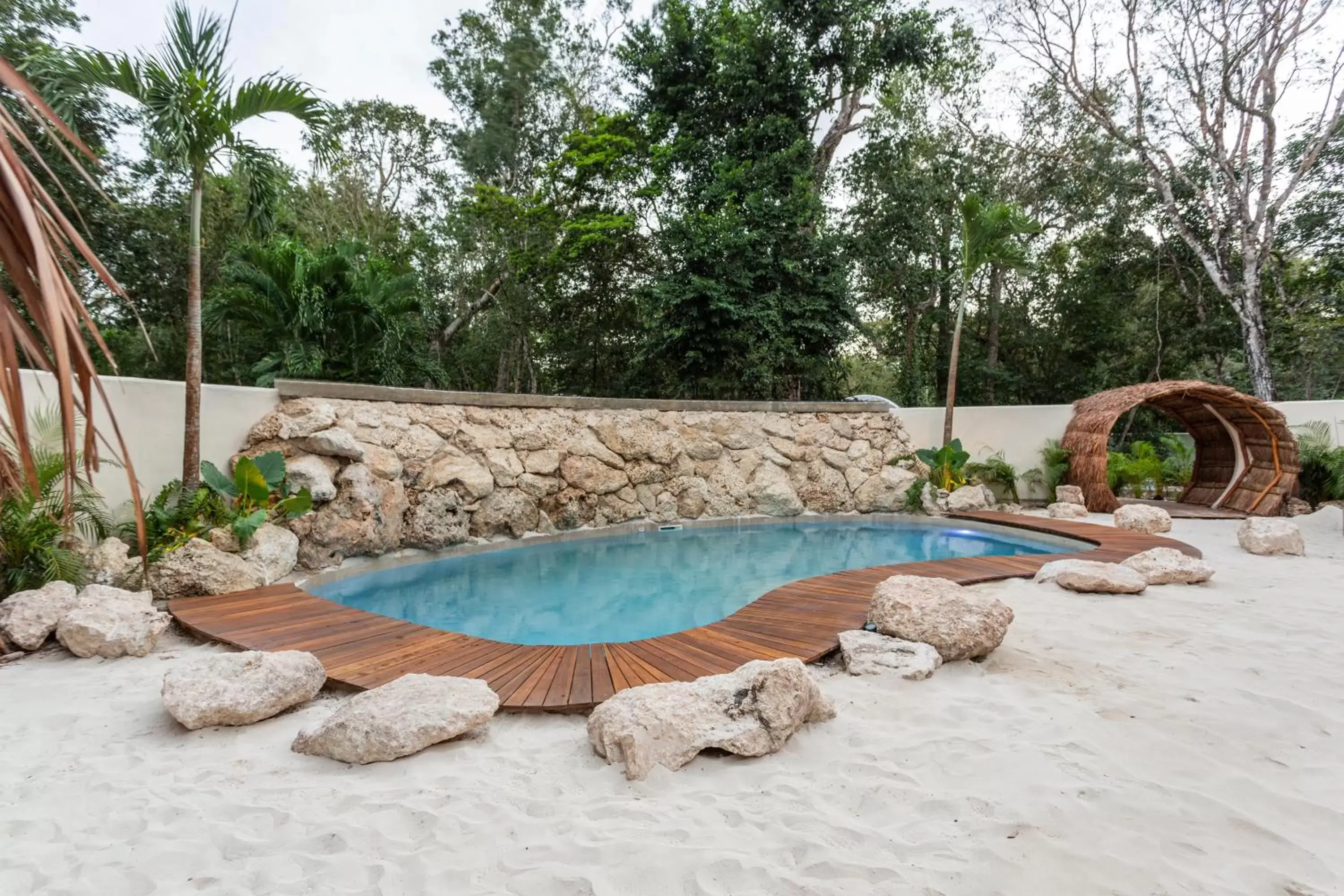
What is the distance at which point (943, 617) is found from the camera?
3.00 metres

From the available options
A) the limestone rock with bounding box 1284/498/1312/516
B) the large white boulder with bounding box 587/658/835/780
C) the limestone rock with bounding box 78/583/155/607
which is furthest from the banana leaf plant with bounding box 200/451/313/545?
the limestone rock with bounding box 1284/498/1312/516

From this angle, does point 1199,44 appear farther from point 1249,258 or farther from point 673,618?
point 673,618

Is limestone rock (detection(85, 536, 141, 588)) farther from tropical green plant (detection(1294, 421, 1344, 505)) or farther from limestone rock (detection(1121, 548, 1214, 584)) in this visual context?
tropical green plant (detection(1294, 421, 1344, 505))

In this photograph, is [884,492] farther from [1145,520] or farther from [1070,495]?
[1145,520]

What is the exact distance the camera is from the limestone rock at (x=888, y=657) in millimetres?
2789

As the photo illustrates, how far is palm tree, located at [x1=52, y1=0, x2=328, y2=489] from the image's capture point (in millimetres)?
4016

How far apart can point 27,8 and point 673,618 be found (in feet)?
40.5

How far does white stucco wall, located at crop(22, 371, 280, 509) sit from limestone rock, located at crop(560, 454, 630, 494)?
3.26 m

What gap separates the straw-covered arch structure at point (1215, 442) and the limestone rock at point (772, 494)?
3.88 metres

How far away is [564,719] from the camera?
8.20 feet

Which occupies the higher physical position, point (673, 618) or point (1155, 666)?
point (1155, 666)

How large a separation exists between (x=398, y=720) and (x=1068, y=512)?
27.2 feet

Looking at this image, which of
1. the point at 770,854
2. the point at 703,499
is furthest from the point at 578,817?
the point at 703,499

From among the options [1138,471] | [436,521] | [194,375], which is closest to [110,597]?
[194,375]
